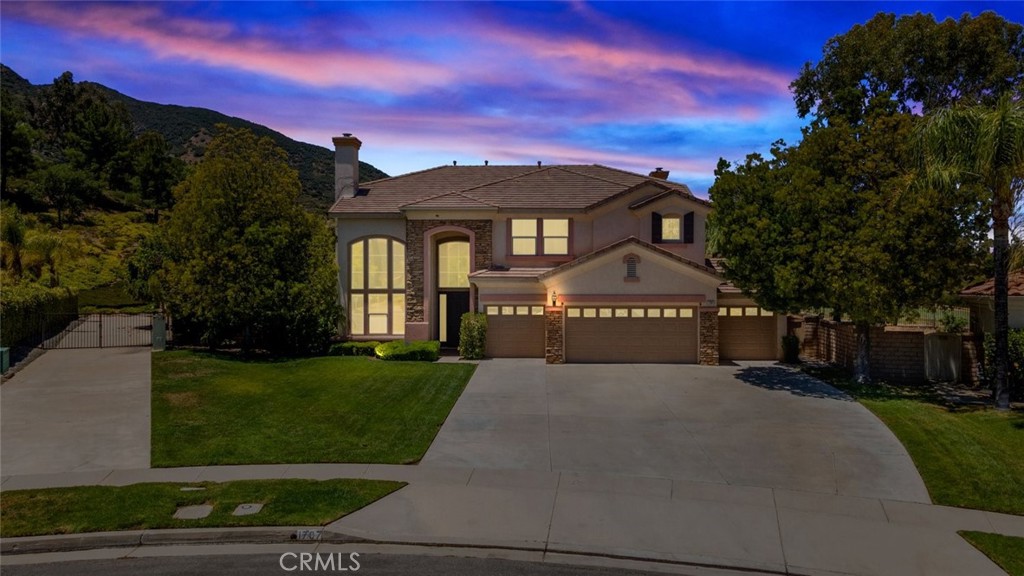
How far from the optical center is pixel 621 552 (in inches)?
366

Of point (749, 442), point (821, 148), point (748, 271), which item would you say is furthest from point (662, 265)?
point (749, 442)

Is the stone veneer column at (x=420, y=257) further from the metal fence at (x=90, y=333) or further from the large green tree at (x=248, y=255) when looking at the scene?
the metal fence at (x=90, y=333)

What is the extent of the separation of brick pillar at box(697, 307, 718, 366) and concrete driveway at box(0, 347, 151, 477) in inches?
751

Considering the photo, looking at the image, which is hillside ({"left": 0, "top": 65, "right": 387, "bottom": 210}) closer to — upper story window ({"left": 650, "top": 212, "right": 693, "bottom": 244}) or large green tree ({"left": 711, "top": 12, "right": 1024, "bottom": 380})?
upper story window ({"left": 650, "top": 212, "right": 693, "bottom": 244})

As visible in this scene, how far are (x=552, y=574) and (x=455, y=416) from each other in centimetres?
849

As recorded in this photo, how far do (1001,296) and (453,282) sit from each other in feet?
65.0

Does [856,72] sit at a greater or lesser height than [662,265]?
greater

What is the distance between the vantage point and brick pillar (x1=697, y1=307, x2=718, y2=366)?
25.4 meters

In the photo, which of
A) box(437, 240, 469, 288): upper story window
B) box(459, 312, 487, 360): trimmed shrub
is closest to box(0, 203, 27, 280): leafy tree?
box(437, 240, 469, 288): upper story window

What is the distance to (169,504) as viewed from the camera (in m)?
10.6

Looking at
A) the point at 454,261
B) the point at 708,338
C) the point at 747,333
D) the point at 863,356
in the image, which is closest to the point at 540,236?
the point at 454,261

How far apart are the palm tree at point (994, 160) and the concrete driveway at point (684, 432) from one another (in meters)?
4.69

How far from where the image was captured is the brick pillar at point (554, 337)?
25469mm

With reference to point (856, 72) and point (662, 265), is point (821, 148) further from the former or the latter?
point (856, 72)
